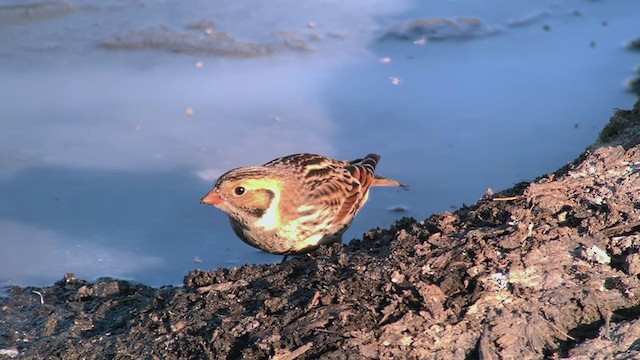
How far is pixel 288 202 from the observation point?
7047 millimetres

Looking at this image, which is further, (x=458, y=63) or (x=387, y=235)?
(x=458, y=63)

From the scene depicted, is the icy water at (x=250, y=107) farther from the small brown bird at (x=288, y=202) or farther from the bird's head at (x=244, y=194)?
the bird's head at (x=244, y=194)

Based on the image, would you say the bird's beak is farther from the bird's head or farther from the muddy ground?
the muddy ground

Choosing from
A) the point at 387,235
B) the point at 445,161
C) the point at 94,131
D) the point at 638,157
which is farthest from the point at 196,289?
the point at 94,131

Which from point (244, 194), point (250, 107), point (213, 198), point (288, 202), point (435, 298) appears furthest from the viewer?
point (250, 107)

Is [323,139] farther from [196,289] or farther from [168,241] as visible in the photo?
[196,289]

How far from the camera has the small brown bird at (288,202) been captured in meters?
6.87

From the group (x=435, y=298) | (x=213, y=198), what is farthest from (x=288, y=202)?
(x=435, y=298)

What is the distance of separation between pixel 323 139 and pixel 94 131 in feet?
7.00

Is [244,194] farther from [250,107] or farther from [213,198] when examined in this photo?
[250,107]

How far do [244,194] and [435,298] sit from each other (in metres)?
2.21

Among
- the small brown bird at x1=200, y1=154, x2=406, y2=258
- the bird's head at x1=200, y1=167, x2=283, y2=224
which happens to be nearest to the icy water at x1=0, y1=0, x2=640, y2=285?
the small brown bird at x1=200, y1=154, x2=406, y2=258

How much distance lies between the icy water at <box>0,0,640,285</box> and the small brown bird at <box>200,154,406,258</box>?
688mm

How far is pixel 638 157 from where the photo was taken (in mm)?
6172
